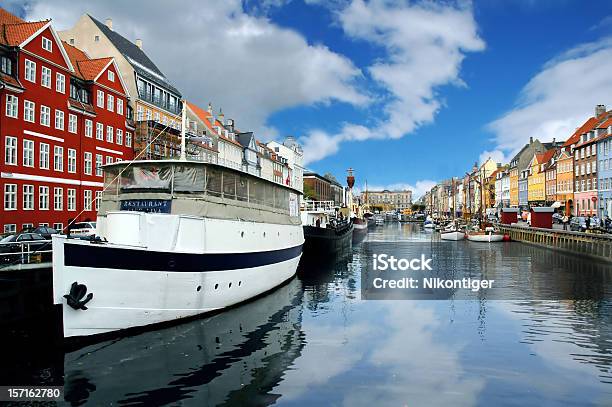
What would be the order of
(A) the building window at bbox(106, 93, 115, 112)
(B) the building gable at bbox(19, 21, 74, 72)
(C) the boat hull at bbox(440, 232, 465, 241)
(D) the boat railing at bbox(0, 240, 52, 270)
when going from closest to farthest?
(D) the boat railing at bbox(0, 240, 52, 270), (B) the building gable at bbox(19, 21, 74, 72), (A) the building window at bbox(106, 93, 115, 112), (C) the boat hull at bbox(440, 232, 465, 241)

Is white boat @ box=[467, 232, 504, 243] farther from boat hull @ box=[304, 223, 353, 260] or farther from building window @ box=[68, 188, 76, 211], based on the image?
building window @ box=[68, 188, 76, 211]

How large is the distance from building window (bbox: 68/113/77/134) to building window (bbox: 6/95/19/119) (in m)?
5.84

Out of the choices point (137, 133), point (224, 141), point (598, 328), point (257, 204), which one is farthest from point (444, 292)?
point (224, 141)

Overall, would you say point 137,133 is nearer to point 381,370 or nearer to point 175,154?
point 175,154

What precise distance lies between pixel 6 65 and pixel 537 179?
92.4m

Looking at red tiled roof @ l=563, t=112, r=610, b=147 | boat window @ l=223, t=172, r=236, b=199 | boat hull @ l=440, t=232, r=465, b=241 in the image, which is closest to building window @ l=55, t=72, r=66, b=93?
boat window @ l=223, t=172, r=236, b=199

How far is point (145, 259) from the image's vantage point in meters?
14.4

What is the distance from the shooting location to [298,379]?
469 inches

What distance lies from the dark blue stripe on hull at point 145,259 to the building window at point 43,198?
23309 millimetres

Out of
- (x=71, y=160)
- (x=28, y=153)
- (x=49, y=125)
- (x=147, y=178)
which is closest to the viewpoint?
(x=147, y=178)

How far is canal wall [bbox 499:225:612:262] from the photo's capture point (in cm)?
3972

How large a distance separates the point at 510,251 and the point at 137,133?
43211mm

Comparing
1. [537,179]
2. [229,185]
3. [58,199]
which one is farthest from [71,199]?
[537,179]

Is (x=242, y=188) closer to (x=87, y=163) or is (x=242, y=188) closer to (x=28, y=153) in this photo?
(x=28, y=153)
